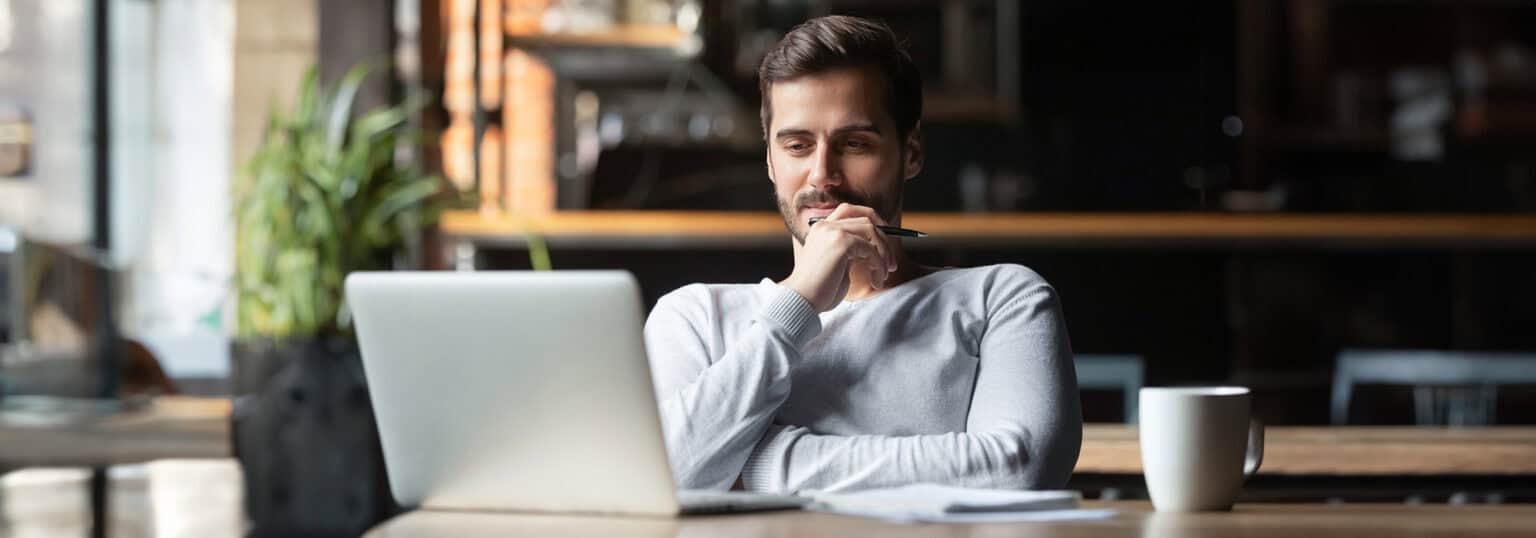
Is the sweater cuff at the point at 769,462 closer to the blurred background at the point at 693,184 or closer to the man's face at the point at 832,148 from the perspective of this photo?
the man's face at the point at 832,148

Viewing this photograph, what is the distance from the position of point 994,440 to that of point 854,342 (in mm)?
185

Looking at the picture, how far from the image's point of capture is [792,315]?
4.52 ft

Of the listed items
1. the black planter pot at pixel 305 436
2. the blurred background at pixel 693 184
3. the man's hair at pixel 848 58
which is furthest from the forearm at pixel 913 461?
the black planter pot at pixel 305 436

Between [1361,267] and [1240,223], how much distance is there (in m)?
0.62

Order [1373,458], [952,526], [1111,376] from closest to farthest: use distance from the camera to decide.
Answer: [952,526] < [1373,458] < [1111,376]

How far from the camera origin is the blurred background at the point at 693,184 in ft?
9.03

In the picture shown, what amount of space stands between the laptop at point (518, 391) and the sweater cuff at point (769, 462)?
0.71 feet

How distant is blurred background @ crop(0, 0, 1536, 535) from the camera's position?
2752 millimetres

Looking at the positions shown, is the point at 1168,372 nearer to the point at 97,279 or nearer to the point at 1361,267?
the point at 1361,267

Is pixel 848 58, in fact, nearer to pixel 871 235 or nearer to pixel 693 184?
pixel 871 235

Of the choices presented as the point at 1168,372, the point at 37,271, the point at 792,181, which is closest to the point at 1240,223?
the point at 1168,372

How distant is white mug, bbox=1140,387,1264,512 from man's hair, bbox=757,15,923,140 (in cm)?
43

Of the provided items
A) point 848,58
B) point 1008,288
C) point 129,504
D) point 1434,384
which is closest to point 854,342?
point 1008,288

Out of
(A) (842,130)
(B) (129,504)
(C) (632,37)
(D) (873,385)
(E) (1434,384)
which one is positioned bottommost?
(B) (129,504)
